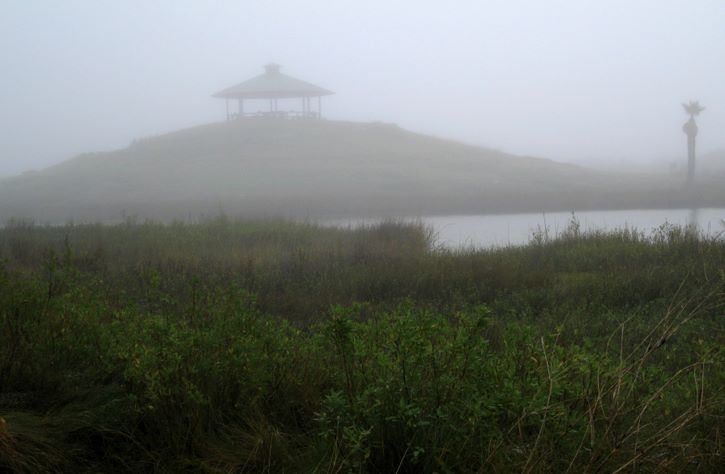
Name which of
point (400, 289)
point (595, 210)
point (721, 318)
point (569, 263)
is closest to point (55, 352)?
point (400, 289)

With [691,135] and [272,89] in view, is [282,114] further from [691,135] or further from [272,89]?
[691,135]

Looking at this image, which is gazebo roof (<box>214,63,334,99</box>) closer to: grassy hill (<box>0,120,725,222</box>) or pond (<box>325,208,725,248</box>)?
grassy hill (<box>0,120,725,222</box>)

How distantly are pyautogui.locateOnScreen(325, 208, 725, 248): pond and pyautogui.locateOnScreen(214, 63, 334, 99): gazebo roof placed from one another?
26.6 meters

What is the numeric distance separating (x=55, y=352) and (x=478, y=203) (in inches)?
1230

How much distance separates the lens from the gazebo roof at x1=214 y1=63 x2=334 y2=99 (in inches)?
2122

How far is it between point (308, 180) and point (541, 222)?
18.6m

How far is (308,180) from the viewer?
42.0m

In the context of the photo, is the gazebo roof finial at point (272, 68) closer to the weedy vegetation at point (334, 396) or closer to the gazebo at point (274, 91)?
the gazebo at point (274, 91)

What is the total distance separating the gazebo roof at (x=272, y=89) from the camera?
53906 mm

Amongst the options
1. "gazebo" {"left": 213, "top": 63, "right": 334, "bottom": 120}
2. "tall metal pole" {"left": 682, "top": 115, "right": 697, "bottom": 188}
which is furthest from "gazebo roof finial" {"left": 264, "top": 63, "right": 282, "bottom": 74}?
"tall metal pole" {"left": 682, "top": 115, "right": 697, "bottom": 188}

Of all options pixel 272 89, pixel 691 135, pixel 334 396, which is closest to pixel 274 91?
pixel 272 89

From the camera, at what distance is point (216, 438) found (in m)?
4.11

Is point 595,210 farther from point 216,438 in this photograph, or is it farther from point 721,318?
point 216,438

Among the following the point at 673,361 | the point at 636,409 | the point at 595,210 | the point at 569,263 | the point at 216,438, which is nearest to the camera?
the point at 636,409
